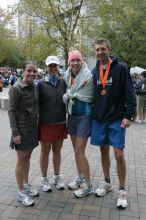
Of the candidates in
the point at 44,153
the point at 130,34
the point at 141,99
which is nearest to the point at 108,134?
the point at 44,153

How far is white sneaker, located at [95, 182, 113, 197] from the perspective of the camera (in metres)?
4.69

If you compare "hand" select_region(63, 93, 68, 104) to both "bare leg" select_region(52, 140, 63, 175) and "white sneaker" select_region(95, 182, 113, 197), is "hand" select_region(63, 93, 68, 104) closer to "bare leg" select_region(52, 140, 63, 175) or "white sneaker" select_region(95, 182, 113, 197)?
"bare leg" select_region(52, 140, 63, 175)

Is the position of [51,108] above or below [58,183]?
above

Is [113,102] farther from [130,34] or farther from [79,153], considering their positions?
[130,34]

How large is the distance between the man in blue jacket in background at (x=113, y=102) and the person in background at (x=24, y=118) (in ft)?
2.73

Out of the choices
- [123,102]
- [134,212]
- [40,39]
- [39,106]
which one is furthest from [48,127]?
[40,39]

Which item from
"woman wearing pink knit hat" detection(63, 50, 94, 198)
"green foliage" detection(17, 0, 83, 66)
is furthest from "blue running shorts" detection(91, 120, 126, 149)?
"green foliage" detection(17, 0, 83, 66)

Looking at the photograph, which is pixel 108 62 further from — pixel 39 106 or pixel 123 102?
pixel 39 106

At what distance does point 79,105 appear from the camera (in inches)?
179

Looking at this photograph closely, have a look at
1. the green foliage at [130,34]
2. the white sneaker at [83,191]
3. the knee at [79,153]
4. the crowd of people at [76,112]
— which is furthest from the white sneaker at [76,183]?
the green foliage at [130,34]

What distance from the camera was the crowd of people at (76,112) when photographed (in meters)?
4.27

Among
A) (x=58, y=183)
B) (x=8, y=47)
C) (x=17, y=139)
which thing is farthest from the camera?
(x=8, y=47)

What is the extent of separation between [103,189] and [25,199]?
3.69 ft

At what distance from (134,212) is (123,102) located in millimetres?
1396
